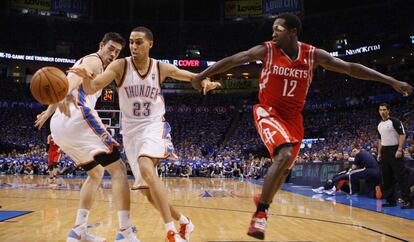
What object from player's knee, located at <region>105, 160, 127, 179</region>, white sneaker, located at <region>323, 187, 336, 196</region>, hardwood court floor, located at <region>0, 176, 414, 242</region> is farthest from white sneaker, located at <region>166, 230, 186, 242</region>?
white sneaker, located at <region>323, 187, 336, 196</region>

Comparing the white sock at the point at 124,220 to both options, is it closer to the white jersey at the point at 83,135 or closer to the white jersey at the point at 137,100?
the white jersey at the point at 83,135

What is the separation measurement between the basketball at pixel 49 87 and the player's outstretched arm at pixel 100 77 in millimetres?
146

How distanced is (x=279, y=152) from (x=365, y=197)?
8089 millimetres

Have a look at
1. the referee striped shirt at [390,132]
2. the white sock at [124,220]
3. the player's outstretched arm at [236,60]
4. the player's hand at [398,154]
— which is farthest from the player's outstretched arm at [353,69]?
the referee striped shirt at [390,132]

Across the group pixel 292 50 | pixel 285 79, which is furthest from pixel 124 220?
pixel 292 50

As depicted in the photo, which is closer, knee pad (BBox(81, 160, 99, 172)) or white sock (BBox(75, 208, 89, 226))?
white sock (BBox(75, 208, 89, 226))

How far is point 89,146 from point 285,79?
2037 millimetres

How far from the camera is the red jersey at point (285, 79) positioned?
12.5ft

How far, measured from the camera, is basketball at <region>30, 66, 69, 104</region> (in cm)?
353

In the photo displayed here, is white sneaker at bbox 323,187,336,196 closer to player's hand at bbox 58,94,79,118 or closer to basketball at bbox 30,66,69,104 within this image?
player's hand at bbox 58,94,79,118

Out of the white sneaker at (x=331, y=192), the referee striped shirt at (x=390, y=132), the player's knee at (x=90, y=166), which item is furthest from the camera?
the white sneaker at (x=331, y=192)

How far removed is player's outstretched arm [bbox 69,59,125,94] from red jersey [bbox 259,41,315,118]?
55.3 inches

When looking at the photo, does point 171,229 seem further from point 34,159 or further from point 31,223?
point 34,159

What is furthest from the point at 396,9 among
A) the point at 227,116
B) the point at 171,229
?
the point at 171,229
